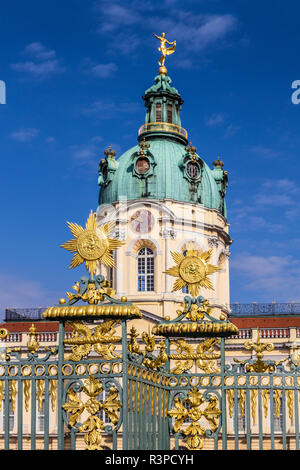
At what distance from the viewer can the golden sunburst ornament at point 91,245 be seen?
13.7 metres

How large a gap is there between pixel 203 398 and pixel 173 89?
36633 millimetres

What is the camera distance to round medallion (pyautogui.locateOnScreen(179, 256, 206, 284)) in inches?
633

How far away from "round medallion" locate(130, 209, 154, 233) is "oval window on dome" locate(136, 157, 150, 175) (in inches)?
107

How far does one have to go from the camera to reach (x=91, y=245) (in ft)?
45.0

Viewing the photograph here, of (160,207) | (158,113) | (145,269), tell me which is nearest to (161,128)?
(158,113)

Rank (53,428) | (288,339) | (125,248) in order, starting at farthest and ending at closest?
(125,248) < (288,339) < (53,428)

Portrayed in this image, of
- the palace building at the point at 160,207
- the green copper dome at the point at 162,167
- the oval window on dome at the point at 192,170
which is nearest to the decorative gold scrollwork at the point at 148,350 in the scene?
the palace building at the point at 160,207

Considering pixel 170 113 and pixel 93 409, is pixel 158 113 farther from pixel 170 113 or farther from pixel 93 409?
pixel 93 409

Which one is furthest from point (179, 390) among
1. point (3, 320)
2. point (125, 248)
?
point (3, 320)

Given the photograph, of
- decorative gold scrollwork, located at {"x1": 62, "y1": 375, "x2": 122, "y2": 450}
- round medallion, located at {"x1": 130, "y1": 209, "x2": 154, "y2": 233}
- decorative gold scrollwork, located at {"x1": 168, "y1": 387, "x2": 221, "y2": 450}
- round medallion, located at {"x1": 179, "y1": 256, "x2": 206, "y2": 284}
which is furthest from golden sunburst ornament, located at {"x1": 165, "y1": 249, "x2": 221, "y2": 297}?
round medallion, located at {"x1": 130, "y1": 209, "x2": 154, "y2": 233}

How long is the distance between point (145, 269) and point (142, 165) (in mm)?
6065

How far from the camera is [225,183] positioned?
2000 inches

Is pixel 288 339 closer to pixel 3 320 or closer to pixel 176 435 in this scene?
pixel 3 320

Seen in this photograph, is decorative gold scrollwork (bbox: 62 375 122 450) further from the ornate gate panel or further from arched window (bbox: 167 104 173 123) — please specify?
arched window (bbox: 167 104 173 123)
